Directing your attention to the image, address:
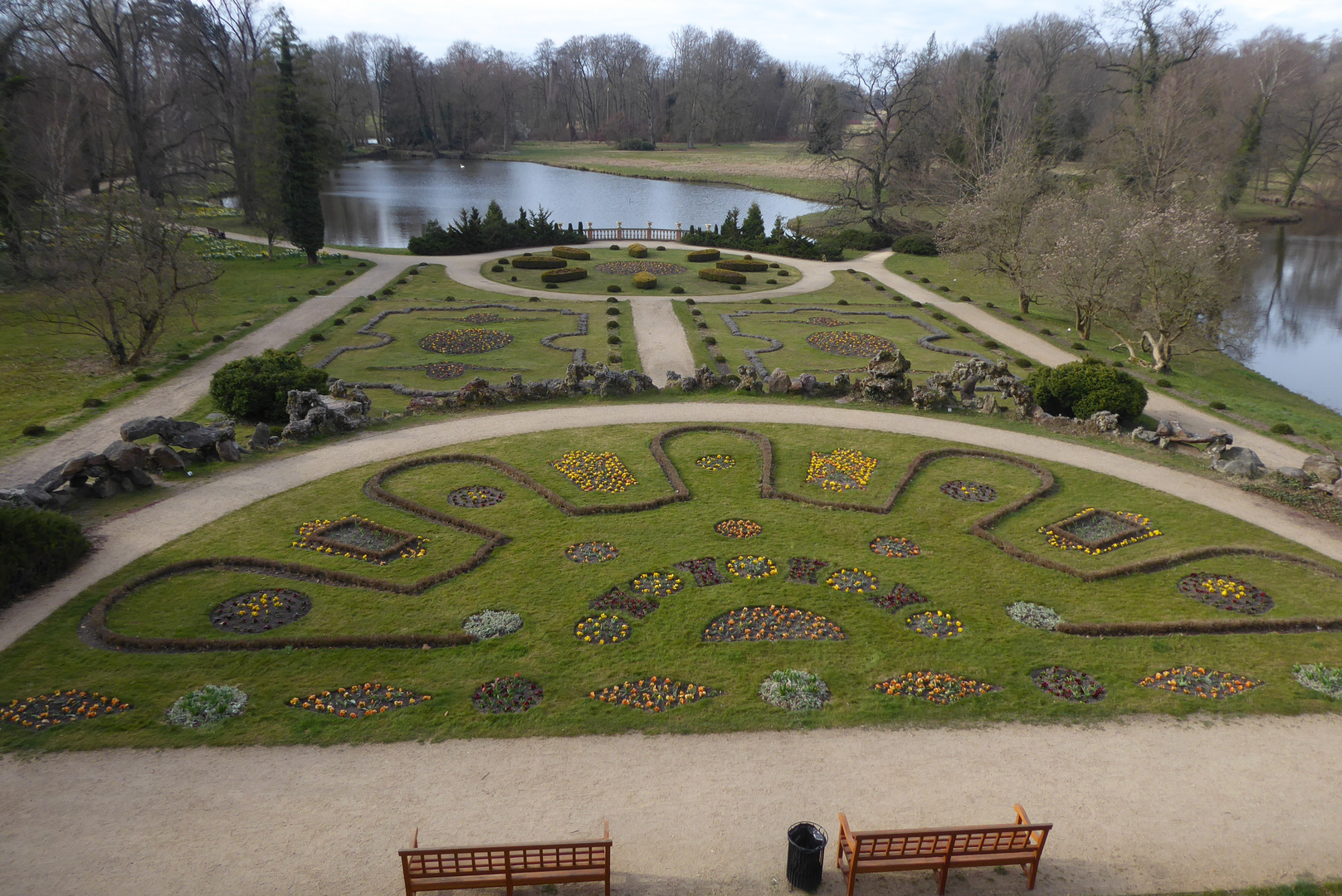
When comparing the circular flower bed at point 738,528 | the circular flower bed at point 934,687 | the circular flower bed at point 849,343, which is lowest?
the circular flower bed at point 934,687

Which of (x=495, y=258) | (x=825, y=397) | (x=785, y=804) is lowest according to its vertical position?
(x=785, y=804)

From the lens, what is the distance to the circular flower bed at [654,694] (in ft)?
40.7

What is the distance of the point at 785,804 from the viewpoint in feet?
34.6

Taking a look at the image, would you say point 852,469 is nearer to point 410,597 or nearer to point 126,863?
point 410,597

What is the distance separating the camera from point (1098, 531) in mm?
18625

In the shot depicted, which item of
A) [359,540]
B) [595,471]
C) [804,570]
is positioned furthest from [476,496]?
[804,570]

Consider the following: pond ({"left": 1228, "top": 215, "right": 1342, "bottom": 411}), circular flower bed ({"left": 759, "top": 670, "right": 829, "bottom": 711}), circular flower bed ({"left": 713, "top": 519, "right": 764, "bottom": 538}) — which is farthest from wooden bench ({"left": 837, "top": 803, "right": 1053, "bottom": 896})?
pond ({"left": 1228, "top": 215, "right": 1342, "bottom": 411})

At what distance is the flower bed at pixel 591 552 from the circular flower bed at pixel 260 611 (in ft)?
17.9

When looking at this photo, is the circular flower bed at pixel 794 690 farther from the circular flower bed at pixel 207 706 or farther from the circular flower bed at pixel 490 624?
the circular flower bed at pixel 207 706

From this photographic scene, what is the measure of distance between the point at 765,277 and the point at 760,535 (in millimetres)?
37007

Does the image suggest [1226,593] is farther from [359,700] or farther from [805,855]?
[359,700]

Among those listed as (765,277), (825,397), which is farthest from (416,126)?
(825,397)

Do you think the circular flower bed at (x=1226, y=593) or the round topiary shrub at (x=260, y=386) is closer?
the circular flower bed at (x=1226, y=593)

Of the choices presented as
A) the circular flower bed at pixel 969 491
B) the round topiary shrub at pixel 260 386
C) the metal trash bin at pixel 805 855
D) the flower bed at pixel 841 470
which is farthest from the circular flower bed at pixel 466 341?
the metal trash bin at pixel 805 855
